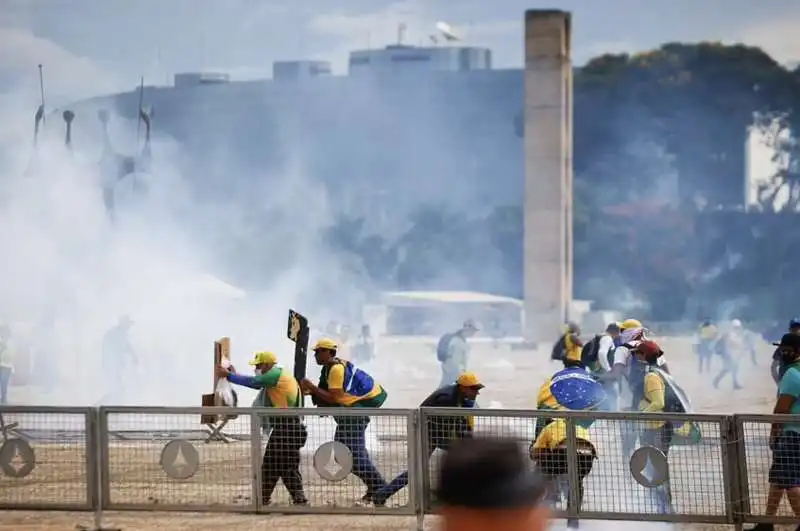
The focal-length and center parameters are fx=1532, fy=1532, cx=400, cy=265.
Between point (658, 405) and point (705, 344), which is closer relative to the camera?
point (658, 405)

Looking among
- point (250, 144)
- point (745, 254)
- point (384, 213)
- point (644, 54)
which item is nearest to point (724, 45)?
point (644, 54)

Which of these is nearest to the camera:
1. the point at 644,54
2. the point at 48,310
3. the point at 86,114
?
the point at 48,310

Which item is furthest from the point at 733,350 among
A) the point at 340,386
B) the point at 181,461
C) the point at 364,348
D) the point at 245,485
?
the point at 181,461

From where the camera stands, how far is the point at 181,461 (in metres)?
9.51

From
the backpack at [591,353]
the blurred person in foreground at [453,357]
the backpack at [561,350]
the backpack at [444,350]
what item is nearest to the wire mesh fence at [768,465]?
the backpack at [591,353]

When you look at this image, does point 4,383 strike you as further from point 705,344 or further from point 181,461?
point 181,461

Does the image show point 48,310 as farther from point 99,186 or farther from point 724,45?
point 724,45

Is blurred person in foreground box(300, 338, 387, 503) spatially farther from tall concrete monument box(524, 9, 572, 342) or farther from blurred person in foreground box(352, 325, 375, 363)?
tall concrete monument box(524, 9, 572, 342)

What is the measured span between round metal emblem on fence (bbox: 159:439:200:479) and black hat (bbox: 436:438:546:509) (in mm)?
6855

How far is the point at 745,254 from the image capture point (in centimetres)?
2911

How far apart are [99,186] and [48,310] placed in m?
2.48

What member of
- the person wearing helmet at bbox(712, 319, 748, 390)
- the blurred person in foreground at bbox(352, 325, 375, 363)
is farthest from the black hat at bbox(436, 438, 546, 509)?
the blurred person in foreground at bbox(352, 325, 375, 363)

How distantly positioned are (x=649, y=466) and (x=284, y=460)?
2.21 metres

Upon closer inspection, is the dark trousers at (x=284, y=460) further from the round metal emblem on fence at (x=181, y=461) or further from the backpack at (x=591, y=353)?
the backpack at (x=591, y=353)
